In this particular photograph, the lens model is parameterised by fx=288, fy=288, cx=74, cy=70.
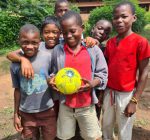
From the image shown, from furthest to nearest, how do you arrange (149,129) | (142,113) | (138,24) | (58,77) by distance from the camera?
(138,24), (142,113), (149,129), (58,77)

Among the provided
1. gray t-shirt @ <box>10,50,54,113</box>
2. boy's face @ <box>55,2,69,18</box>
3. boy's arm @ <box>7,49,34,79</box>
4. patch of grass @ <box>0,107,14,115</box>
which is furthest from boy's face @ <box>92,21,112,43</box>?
patch of grass @ <box>0,107,14,115</box>

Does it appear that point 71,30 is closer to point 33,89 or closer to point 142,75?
point 33,89

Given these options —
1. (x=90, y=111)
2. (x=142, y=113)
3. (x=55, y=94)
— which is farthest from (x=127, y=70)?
(x=142, y=113)

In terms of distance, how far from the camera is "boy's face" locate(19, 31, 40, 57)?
268 cm

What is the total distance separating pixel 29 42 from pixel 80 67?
53 centimetres

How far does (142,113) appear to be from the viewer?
4.64 meters

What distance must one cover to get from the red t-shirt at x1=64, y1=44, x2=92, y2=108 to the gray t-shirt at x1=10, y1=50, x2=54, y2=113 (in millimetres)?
223

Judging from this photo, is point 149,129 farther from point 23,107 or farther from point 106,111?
point 23,107

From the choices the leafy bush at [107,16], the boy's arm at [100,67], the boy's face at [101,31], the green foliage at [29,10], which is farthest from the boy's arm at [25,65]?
the leafy bush at [107,16]

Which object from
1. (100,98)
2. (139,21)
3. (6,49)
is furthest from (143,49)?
(139,21)

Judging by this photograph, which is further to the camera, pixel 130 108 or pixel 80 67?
pixel 130 108

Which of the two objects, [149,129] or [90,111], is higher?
[90,111]

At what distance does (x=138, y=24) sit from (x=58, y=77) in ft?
30.6

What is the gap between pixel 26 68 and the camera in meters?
2.63
